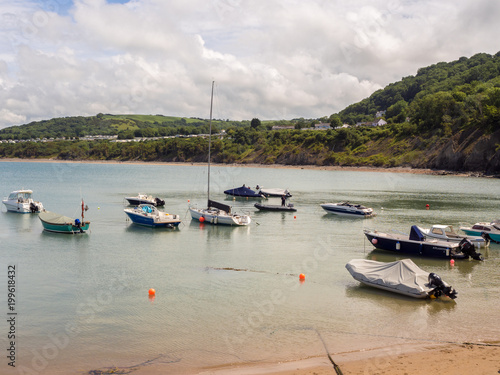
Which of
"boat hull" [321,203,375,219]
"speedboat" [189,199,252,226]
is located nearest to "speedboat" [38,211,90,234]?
"speedboat" [189,199,252,226]

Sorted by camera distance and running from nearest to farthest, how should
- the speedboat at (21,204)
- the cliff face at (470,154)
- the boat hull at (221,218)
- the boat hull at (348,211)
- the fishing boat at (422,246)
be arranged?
the fishing boat at (422,246), the boat hull at (221,218), the boat hull at (348,211), the speedboat at (21,204), the cliff face at (470,154)

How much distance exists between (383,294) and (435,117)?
146 meters

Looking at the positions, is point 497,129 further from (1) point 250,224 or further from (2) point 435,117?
(1) point 250,224

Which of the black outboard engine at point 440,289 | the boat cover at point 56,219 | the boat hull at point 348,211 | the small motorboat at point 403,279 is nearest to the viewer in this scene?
the black outboard engine at point 440,289

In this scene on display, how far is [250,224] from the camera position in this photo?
1961 inches

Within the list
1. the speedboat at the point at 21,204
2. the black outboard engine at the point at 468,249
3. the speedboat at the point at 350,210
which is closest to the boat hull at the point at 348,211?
the speedboat at the point at 350,210

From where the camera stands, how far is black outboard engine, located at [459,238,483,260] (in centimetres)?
3300

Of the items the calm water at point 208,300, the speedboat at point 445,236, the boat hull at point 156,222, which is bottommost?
the calm water at point 208,300

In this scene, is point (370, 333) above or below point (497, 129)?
below

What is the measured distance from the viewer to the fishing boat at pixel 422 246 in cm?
3297

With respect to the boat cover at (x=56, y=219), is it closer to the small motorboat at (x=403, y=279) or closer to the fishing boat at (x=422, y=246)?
the fishing boat at (x=422, y=246)

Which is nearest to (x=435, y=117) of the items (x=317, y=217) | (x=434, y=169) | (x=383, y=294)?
(x=434, y=169)

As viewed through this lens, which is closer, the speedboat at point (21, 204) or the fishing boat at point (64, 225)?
the fishing boat at point (64, 225)

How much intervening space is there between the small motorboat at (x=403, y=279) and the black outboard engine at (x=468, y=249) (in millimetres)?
A: 9945
